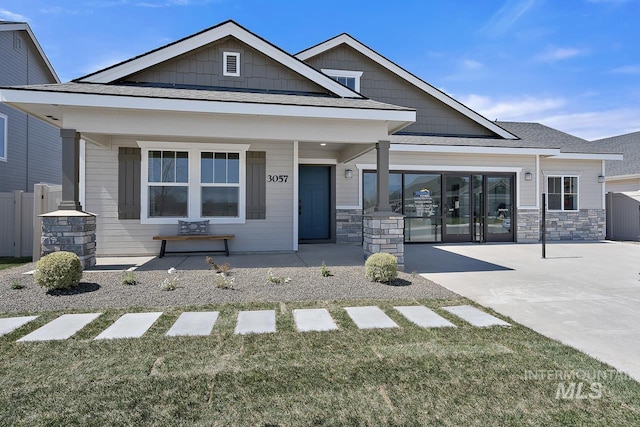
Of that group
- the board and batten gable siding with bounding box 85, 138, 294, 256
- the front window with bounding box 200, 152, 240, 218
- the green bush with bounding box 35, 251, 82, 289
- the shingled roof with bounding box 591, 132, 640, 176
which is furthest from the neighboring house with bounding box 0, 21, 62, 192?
the shingled roof with bounding box 591, 132, 640, 176

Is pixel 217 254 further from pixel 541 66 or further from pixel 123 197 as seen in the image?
pixel 541 66

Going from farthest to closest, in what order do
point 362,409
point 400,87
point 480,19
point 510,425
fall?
1. point 400,87
2. point 480,19
3. point 362,409
4. point 510,425

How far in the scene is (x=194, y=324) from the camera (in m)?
3.96

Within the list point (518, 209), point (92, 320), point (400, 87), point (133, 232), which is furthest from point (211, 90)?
point (518, 209)

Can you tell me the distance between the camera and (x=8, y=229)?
9070 millimetres

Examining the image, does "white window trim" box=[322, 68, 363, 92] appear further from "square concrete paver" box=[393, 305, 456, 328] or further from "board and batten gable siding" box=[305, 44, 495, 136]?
"square concrete paver" box=[393, 305, 456, 328]

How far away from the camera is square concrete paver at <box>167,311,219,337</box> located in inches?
146

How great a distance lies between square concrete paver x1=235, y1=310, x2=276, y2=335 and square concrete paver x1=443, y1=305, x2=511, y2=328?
226 cm

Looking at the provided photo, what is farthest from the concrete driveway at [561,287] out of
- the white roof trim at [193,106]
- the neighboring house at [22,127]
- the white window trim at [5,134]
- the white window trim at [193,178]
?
the neighboring house at [22,127]

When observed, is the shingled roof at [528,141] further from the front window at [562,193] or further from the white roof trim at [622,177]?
the white roof trim at [622,177]

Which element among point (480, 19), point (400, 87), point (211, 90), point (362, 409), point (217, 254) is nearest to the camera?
point (362, 409)

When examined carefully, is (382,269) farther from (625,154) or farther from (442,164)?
(625,154)

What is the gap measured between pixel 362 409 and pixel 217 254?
282 inches

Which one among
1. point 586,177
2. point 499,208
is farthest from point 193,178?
point 586,177
